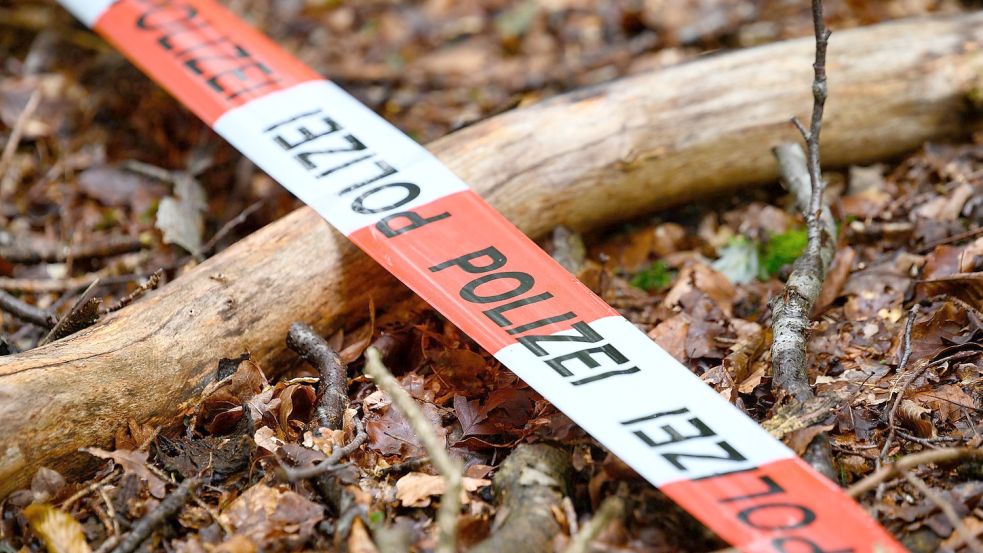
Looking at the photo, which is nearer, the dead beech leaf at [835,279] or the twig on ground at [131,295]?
the twig on ground at [131,295]

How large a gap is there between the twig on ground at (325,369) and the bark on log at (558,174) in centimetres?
8

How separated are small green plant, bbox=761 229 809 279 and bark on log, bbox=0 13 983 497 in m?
0.40

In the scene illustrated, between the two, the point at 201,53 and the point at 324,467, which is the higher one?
the point at 201,53

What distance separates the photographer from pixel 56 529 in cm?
199

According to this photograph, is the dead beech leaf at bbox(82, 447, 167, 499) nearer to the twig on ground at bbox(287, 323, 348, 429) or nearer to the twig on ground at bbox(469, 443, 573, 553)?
the twig on ground at bbox(287, 323, 348, 429)

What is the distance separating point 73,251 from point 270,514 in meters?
2.07

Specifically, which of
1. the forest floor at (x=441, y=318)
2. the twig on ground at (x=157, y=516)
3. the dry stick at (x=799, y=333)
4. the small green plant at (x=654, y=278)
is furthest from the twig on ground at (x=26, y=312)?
the dry stick at (x=799, y=333)

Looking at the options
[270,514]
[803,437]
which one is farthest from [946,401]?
[270,514]

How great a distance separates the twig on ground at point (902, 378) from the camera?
218 centimetres

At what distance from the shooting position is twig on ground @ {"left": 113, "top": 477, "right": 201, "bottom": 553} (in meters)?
1.98

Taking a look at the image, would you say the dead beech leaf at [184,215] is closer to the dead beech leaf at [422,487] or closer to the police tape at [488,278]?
the police tape at [488,278]

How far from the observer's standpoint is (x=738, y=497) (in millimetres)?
1909

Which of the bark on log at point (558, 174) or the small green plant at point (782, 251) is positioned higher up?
the bark on log at point (558, 174)

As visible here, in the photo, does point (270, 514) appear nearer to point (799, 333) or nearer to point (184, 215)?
point (799, 333)
